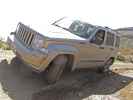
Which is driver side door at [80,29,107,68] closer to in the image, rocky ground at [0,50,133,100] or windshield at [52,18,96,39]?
windshield at [52,18,96,39]

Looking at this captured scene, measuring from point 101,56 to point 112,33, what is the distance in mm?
1295

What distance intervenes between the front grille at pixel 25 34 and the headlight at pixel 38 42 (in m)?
0.20

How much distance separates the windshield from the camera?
884cm

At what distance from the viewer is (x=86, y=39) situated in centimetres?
846

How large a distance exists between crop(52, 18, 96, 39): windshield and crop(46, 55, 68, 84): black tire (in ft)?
4.65

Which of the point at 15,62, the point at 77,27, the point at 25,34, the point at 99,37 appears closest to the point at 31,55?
the point at 25,34

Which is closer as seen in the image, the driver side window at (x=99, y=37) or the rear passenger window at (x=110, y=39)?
the driver side window at (x=99, y=37)

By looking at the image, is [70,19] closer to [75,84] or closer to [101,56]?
[101,56]

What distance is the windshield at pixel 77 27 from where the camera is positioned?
29.0ft

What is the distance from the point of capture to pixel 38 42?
7.19 meters

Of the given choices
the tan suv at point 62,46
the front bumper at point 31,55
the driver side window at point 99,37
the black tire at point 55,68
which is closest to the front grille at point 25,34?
the tan suv at point 62,46

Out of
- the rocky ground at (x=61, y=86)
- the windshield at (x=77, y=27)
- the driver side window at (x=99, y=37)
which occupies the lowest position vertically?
the rocky ground at (x=61, y=86)

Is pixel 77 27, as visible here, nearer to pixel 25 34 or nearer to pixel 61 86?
pixel 25 34

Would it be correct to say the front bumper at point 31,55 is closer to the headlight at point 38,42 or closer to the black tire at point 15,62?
the headlight at point 38,42
